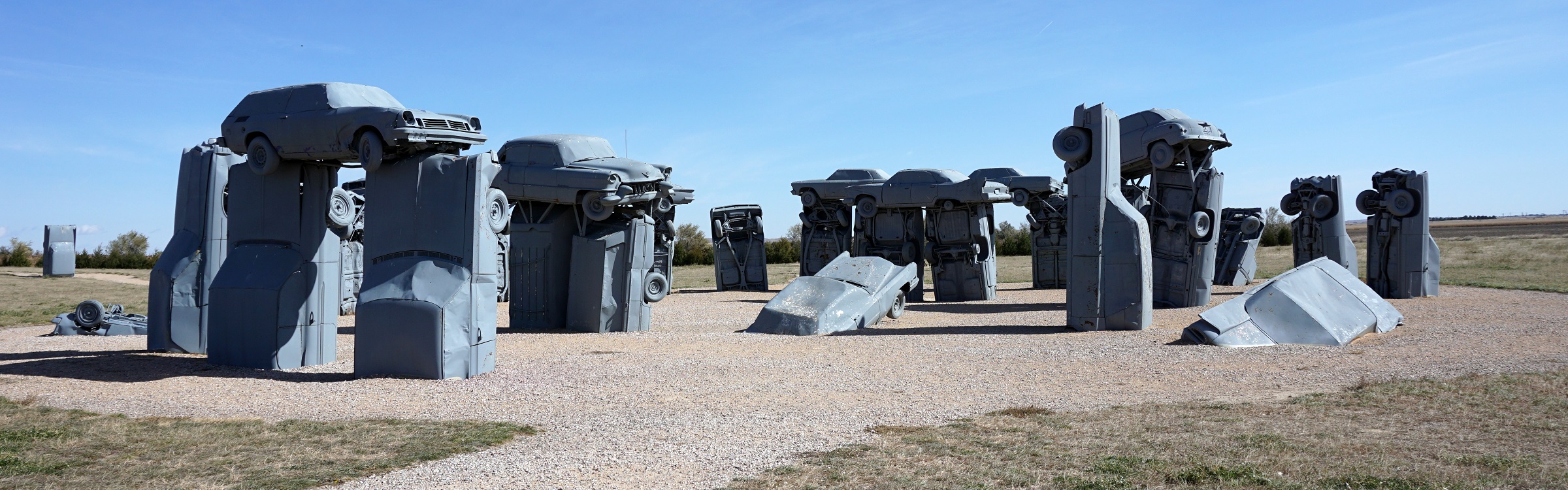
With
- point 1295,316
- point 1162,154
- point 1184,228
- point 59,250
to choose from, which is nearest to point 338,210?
point 1295,316

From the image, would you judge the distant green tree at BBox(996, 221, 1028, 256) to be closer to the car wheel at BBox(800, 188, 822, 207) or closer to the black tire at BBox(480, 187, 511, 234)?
the car wheel at BBox(800, 188, 822, 207)

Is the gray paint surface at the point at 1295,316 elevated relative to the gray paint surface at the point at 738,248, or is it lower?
lower

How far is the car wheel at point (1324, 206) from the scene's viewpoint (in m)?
21.0

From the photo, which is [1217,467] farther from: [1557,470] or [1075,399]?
[1075,399]

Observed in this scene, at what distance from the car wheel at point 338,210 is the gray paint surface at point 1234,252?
2153 cm

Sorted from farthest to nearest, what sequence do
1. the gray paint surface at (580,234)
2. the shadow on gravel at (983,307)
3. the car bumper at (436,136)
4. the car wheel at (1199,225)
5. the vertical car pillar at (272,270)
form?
1. the shadow on gravel at (983,307)
2. the car wheel at (1199,225)
3. the gray paint surface at (580,234)
4. the vertical car pillar at (272,270)
5. the car bumper at (436,136)

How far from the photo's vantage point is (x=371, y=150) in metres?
9.57

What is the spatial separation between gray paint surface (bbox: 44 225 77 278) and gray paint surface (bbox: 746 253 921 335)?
97.2ft


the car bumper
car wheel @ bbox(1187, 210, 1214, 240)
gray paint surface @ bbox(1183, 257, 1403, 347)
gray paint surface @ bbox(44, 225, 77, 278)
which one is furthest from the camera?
gray paint surface @ bbox(44, 225, 77, 278)

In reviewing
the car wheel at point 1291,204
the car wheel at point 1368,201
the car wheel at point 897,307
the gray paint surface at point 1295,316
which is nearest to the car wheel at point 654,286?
the car wheel at point 897,307

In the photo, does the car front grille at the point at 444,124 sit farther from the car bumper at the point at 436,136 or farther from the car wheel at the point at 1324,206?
the car wheel at the point at 1324,206

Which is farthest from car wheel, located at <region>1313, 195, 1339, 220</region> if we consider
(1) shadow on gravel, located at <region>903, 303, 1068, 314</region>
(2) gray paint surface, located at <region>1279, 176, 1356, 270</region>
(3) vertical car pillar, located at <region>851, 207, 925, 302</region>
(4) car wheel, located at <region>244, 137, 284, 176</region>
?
(4) car wheel, located at <region>244, 137, 284, 176</region>

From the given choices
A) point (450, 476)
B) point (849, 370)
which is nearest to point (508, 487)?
point (450, 476)

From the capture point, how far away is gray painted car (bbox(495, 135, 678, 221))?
14.5 m
